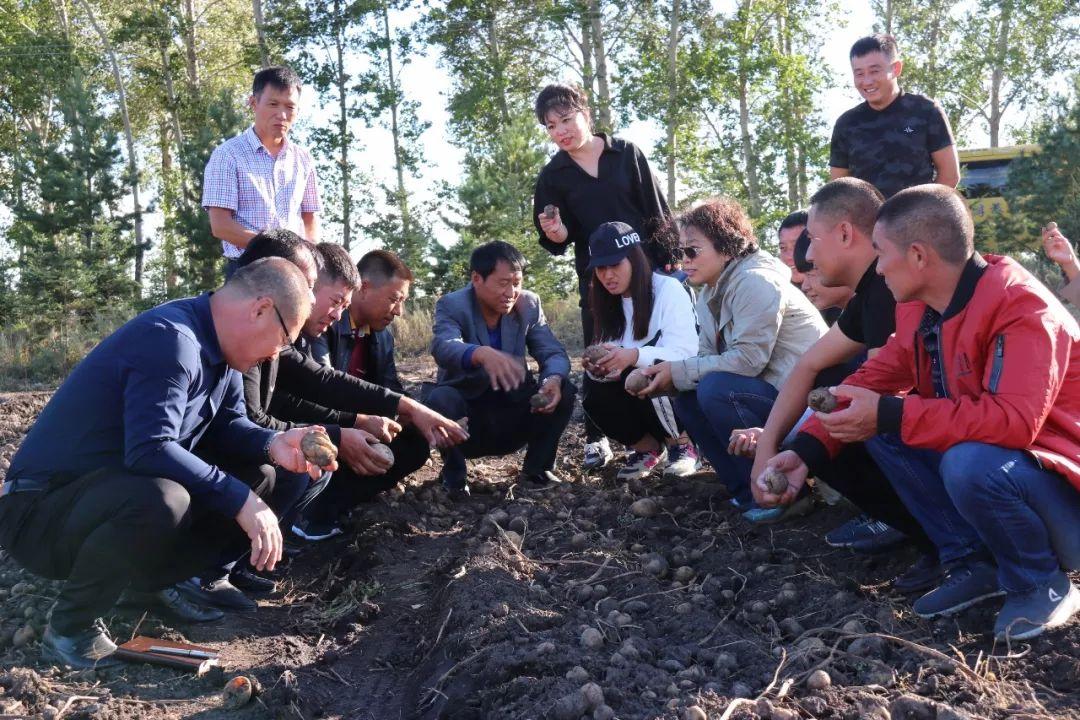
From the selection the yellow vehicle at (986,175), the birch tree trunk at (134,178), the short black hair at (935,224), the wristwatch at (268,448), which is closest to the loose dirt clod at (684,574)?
the short black hair at (935,224)

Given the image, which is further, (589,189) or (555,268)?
(555,268)

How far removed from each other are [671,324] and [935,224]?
2.31 m

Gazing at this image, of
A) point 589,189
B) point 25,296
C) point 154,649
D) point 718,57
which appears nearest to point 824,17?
point 718,57

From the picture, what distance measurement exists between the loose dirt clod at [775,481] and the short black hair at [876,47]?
2910mm

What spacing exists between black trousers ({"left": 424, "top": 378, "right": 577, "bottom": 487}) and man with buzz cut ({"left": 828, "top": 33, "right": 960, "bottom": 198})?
212 cm

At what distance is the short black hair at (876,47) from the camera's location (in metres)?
5.52

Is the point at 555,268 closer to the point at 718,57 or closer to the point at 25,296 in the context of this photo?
the point at 718,57

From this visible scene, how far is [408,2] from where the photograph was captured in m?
24.3

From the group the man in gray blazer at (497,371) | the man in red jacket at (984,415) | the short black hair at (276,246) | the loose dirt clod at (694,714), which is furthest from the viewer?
the man in gray blazer at (497,371)

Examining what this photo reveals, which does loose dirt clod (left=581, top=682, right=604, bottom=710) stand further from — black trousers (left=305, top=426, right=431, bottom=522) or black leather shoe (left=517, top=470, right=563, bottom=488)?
black leather shoe (left=517, top=470, right=563, bottom=488)

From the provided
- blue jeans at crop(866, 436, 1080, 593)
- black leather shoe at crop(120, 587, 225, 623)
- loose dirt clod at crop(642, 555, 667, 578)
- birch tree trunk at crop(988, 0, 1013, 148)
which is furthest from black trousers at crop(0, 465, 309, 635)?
birch tree trunk at crop(988, 0, 1013, 148)

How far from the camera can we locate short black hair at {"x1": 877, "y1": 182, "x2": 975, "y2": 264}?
3.13 m

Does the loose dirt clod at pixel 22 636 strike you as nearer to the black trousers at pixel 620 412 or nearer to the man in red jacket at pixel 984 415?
the man in red jacket at pixel 984 415

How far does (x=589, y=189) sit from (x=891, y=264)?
2963mm
